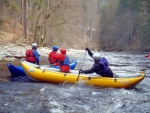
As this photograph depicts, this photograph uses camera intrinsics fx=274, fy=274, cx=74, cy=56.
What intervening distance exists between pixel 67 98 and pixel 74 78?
1988mm

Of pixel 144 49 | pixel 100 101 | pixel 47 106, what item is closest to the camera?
pixel 47 106

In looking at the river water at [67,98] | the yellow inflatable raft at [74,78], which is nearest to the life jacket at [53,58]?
the yellow inflatable raft at [74,78]

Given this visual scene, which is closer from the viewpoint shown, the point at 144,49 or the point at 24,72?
the point at 24,72

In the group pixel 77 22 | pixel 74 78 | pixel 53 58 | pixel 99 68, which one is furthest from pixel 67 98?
pixel 77 22

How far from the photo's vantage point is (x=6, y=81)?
382 inches

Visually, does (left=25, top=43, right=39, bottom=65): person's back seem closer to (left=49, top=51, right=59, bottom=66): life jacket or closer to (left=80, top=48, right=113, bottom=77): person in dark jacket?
(left=49, top=51, right=59, bottom=66): life jacket

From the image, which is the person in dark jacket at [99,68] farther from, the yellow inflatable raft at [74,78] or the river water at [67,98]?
the river water at [67,98]

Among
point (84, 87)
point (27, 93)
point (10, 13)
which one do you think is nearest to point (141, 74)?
point (84, 87)

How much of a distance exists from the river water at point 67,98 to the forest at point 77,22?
608 inches

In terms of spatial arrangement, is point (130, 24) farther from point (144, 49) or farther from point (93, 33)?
point (93, 33)

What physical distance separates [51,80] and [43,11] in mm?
16508

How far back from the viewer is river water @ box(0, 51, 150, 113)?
21.5ft

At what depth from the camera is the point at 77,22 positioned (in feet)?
101

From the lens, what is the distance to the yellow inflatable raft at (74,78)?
914 cm
